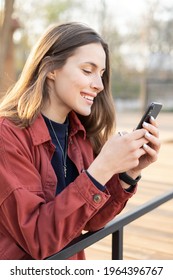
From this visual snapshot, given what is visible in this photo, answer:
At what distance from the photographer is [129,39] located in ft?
75.8

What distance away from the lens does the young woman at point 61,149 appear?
3.11ft

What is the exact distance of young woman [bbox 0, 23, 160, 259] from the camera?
3.11ft

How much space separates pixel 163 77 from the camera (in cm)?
2512

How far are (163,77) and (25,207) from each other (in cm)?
2500

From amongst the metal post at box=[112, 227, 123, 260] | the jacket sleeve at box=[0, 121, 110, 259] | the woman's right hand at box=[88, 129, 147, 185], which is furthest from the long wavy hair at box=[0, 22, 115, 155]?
the metal post at box=[112, 227, 123, 260]

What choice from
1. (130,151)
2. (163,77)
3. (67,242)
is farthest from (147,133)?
(163,77)

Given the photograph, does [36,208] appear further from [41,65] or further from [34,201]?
[41,65]

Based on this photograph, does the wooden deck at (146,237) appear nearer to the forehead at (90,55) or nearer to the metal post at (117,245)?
the metal post at (117,245)

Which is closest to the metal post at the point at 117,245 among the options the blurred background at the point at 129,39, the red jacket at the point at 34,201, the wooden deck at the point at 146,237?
the red jacket at the point at 34,201

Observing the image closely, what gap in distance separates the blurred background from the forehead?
572 inches

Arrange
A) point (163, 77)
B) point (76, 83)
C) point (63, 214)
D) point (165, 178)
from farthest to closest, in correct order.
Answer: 1. point (163, 77)
2. point (165, 178)
3. point (76, 83)
4. point (63, 214)

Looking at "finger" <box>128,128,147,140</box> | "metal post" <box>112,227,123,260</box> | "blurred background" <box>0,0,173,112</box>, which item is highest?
"finger" <box>128,128,147,140</box>

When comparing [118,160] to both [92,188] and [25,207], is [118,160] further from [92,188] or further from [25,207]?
[25,207]

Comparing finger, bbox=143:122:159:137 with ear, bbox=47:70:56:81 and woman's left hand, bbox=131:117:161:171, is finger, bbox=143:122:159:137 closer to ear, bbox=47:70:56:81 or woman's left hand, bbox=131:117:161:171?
woman's left hand, bbox=131:117:161:171
